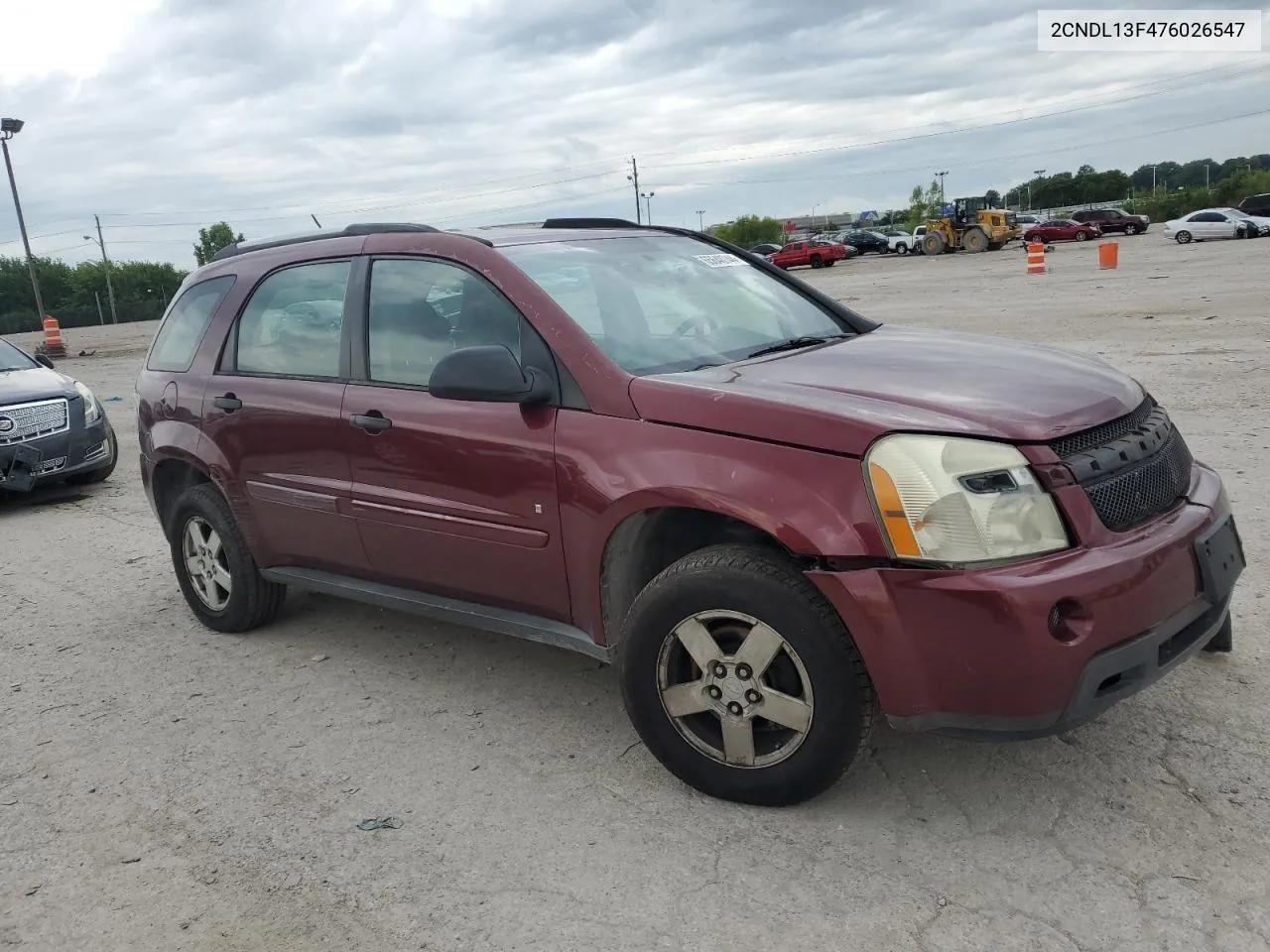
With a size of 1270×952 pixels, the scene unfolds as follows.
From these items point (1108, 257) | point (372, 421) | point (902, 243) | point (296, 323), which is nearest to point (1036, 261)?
point (1108, 257)

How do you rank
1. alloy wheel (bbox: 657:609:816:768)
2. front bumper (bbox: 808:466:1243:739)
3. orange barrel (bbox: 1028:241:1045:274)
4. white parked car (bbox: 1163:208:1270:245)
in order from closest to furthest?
1. front bumper (bbox: 808:466:1243:739)
2. alloy wheel (bbox: 657:609:816:768)
3. orange barrel (bbox: 1028:241:1045:274)
4. white parked car (bbox: 1163:208:1270:245)

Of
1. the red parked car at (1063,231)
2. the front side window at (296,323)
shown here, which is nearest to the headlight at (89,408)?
the front side window at (296,323)

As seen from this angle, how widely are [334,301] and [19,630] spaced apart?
103 inches

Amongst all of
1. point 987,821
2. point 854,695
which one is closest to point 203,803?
point 854,695

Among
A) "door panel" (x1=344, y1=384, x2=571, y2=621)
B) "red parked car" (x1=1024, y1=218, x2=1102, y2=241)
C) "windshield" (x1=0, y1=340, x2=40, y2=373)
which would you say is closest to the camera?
"door panel" (x1=344, y1=384, x2=571, y2=621)

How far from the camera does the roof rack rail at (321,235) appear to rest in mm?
4249

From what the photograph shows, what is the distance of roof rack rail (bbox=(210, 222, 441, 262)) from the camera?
4249 mm

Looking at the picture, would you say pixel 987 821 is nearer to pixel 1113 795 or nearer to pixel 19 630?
pixel 1113 795

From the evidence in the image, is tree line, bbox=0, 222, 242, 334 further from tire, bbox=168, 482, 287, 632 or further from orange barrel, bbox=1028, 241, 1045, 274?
tire, bbox=168, 482, 287, 632

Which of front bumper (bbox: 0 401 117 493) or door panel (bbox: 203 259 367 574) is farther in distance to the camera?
front bumper (bbox: 0 401 117 493)

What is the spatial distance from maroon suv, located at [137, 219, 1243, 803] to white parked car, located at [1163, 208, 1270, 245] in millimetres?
42650

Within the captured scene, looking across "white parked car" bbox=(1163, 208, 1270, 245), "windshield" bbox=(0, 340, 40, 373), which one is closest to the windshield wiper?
"windshield" bbox=(0, 340, 40, 373)

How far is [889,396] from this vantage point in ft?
10.1

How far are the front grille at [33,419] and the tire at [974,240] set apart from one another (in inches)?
1699
